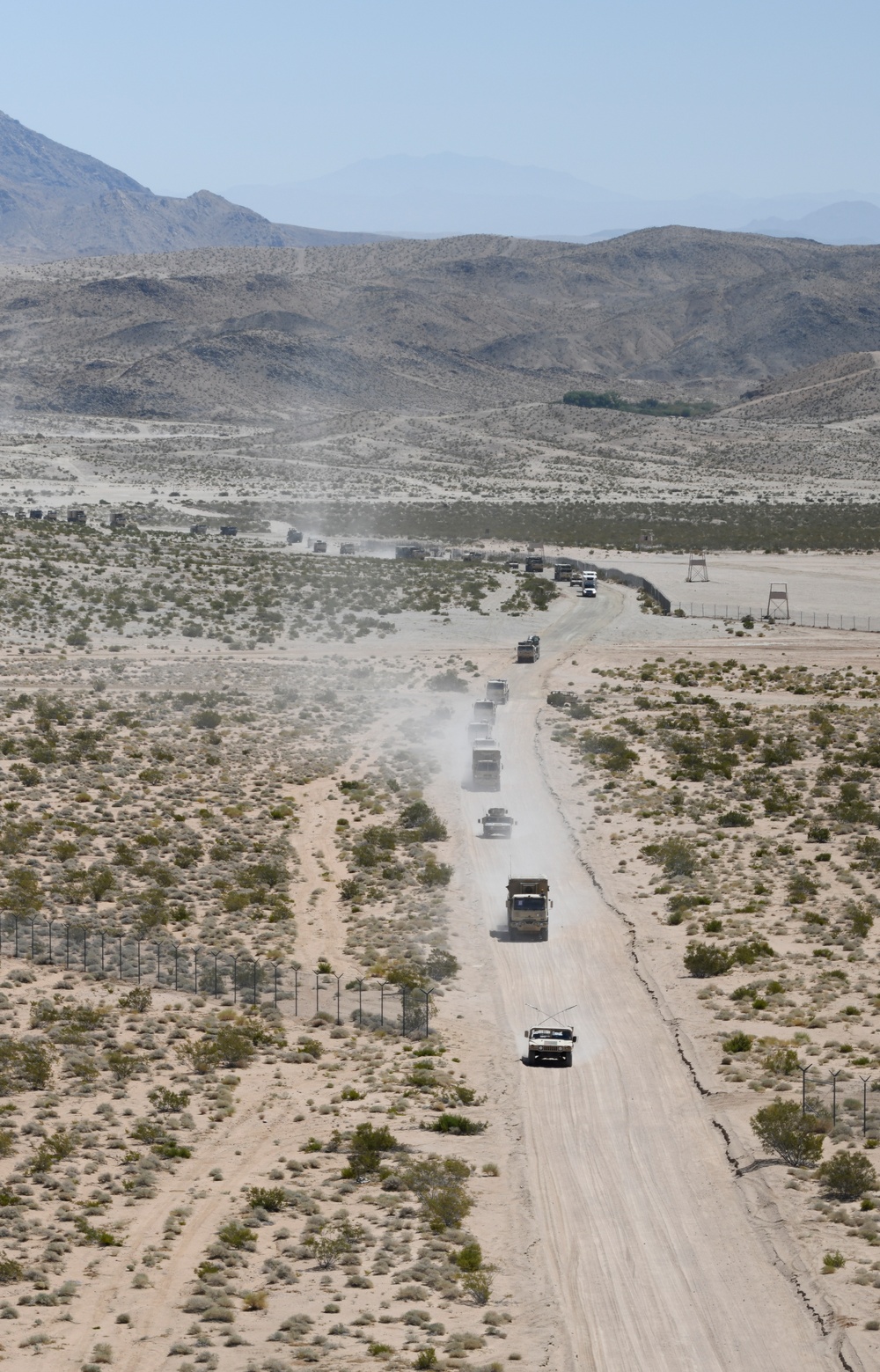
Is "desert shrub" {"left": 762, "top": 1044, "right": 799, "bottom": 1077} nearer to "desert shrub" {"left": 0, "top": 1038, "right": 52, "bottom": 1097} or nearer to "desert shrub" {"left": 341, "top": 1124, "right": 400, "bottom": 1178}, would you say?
"desert shrub" {"left": 341, "top": 1124, "right": 400, "bottom": 1178}

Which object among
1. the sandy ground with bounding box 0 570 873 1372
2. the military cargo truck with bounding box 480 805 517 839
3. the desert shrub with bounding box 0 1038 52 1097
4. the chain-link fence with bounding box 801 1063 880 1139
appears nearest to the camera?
the sandy ground with bounding box 0 570 873 1372

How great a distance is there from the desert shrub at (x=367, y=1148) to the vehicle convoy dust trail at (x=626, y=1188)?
2.39 m

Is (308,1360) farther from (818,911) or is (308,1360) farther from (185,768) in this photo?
(185,768)

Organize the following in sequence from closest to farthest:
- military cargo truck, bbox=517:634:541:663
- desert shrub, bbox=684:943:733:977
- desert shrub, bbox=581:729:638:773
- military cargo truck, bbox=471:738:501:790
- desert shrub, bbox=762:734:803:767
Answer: desert shrub, bbox=684:943:733:977 → military cargo truck, bbox=471:738:501:790 → desert shrub, bbox=581:729:638:773 → desert shrub, bbox=762:734:803:767 → military cargo truck, bbox=517:634:541:663

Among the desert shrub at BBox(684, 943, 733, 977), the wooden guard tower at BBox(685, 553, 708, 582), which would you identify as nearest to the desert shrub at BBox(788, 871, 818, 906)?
the desert shrub at BBox(684, 943, 733, 977)

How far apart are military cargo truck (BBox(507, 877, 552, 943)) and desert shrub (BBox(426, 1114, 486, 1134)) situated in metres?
10.6

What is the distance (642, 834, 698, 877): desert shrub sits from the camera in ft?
150

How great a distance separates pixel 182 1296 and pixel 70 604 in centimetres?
6710

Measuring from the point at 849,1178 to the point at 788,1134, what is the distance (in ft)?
4.90

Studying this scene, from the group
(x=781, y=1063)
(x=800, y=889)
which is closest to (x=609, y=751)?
(x=800, y=889)

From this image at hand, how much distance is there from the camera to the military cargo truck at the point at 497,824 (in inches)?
1929

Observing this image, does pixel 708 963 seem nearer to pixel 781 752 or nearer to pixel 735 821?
pixel 735 821

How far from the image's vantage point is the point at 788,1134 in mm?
27891

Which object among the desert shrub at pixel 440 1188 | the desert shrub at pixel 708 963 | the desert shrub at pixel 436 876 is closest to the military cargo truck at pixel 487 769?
the desert shrub at pixel 436 876
